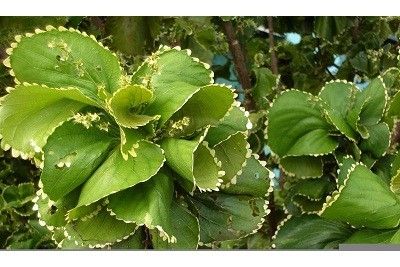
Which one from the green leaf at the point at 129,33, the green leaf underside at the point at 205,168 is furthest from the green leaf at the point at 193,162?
the green leaf at the point at 129,33

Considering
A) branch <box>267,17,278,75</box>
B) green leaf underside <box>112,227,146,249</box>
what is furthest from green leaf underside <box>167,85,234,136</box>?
branch <box>267,17,278,75</box>

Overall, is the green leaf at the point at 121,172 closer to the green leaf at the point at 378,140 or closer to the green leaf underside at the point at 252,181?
the green leaf underside at the point at 252,181

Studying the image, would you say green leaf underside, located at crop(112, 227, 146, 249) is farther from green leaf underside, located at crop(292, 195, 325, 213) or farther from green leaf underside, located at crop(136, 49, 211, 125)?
green leaf underside, located at crop(292, 195, 325, 213)

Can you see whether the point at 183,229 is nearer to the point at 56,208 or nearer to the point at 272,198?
the point at 56,208

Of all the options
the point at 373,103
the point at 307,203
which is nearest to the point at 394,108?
the point at 373,103
